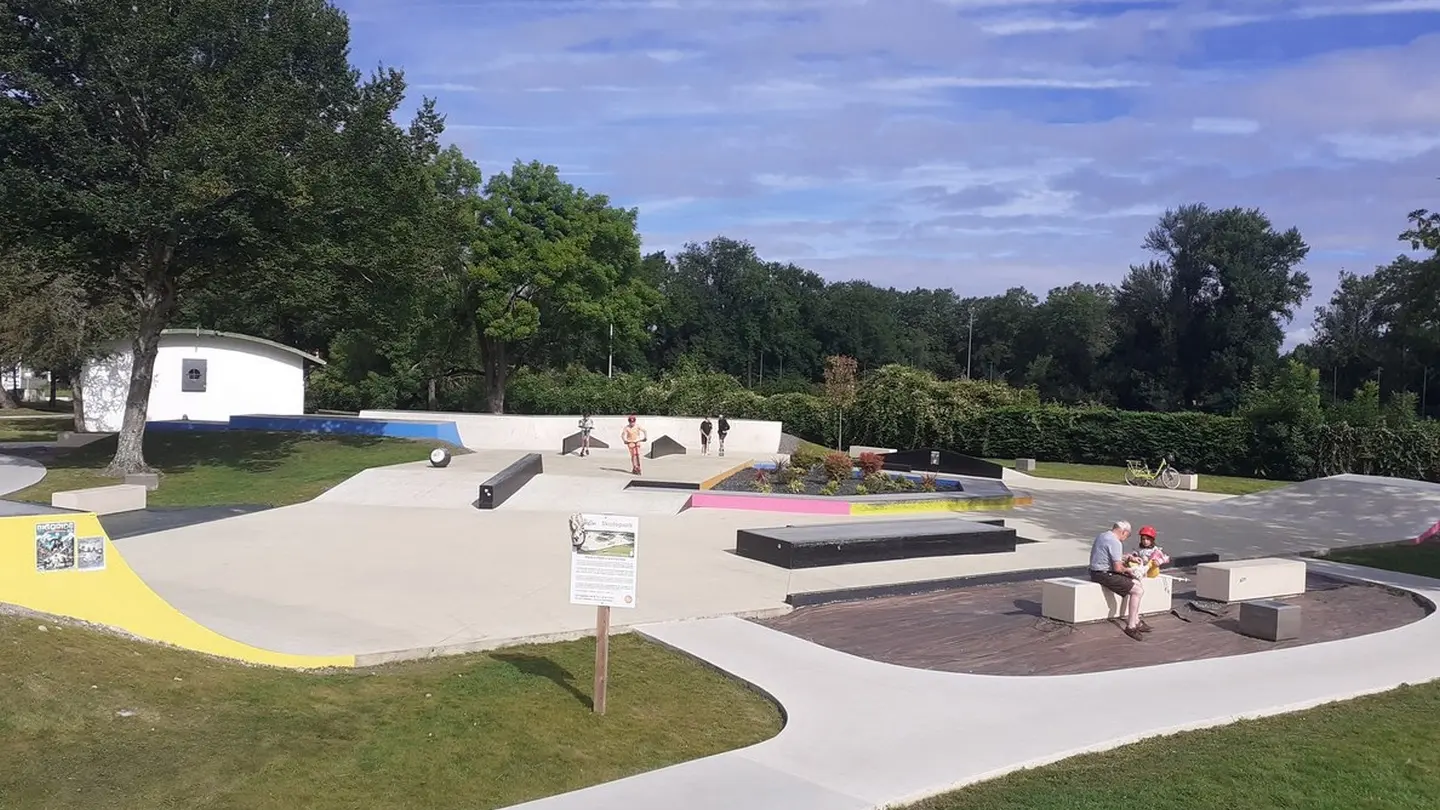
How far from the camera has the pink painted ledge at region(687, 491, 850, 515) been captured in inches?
810

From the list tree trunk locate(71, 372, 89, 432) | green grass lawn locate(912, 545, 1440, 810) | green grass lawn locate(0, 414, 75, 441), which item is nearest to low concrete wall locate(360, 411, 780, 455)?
tree trunk locate(71, 372, 89, 432)

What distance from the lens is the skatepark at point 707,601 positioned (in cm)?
702

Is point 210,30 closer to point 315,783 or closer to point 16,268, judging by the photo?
point 16,268

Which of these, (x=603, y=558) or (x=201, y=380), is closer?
(x=603, y=558)

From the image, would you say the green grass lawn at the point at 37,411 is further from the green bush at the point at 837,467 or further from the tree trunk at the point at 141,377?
the green bush at the point at 837,467

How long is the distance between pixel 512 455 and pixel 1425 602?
2361cm

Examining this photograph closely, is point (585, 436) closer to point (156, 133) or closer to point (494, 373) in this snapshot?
point (156, 133)

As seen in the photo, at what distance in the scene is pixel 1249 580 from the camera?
12.5 meters

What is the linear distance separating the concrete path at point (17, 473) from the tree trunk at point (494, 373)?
1995 cm

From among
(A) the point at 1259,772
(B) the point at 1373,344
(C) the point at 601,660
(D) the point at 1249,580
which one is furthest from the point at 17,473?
(B) the point at 1373,344

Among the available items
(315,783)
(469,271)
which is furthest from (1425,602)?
(469,271)

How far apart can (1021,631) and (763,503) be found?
1021 cm

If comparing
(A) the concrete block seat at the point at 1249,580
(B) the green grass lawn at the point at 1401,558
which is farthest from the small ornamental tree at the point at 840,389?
(A) the concrete block seat at the point at 1249,580

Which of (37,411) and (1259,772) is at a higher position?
(1259,772)
